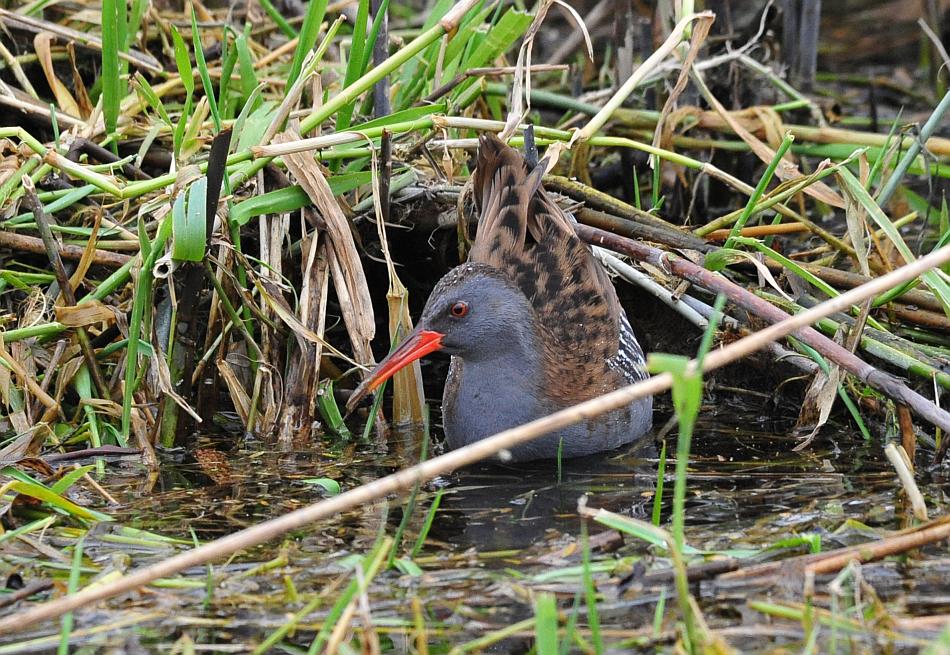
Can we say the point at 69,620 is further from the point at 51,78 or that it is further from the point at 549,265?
the point at 51,78

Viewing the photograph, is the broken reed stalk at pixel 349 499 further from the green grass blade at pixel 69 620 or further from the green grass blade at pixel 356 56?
the green grass blade at pixel 356 56

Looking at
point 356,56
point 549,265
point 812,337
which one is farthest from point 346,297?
point 812,337

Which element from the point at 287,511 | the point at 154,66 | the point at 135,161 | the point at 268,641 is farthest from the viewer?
the point at 154,66

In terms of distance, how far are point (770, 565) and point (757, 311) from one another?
103 centimetres

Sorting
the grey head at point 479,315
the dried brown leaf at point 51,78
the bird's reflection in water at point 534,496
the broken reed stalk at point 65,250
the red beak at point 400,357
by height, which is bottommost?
the bird's reflection in water at point 534,496

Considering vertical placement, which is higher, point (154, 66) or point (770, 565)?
point (154, 66)

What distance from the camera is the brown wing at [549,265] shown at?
4191 millimetres

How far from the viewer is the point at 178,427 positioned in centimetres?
405

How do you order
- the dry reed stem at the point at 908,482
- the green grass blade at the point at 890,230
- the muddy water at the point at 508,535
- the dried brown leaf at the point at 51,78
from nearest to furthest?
the muddy water at the point at 508,535 < the dry reed stem at the point at 908,482 < the green grass blade at the point at 890,230 < the dried brown leaf at the point at 51,78

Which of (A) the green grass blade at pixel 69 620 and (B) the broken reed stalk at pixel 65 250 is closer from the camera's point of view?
(A) the green grass blade at pixel 69 620

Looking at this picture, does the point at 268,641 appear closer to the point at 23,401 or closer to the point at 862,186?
the point at 23,401

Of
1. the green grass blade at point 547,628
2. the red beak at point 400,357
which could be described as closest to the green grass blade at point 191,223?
the red beak at point 400,357

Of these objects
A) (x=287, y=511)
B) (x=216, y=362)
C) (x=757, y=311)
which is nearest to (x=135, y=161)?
(x=216, y=362)

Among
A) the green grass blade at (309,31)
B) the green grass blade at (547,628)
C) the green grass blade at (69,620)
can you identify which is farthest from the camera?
the green grass blade at (309,31)
